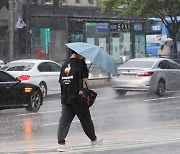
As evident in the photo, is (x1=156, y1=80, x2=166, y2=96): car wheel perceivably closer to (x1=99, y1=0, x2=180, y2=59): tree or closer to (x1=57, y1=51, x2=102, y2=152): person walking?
(x1=99, y1=0, x2=180, y2=59): tree

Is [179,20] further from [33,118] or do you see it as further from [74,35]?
[33,118]

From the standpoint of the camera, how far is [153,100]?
22406mm

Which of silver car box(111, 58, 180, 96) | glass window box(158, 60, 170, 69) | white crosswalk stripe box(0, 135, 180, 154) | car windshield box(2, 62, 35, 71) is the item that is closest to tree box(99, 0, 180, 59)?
glass window box(158, 60, 170, 69)

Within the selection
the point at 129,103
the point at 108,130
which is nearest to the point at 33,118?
the point at 108,130

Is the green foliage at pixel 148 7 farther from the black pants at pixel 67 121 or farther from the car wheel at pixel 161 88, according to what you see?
the black pants at pixel 67 121

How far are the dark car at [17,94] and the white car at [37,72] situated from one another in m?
3.56

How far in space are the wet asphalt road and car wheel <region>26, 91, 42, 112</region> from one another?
0.68 ft

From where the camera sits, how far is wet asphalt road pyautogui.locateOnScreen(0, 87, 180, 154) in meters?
11.3

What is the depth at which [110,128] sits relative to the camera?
14.6 meters

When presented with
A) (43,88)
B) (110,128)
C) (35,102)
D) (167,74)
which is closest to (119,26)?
(167,74)

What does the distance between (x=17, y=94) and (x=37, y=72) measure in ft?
16.7

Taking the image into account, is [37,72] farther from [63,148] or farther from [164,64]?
[63,148]

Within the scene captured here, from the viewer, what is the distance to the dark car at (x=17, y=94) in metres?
17.8

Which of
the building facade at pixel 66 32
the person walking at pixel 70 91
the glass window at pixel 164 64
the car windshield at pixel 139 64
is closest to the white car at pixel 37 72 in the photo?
the car windshield at pixel 139 64
